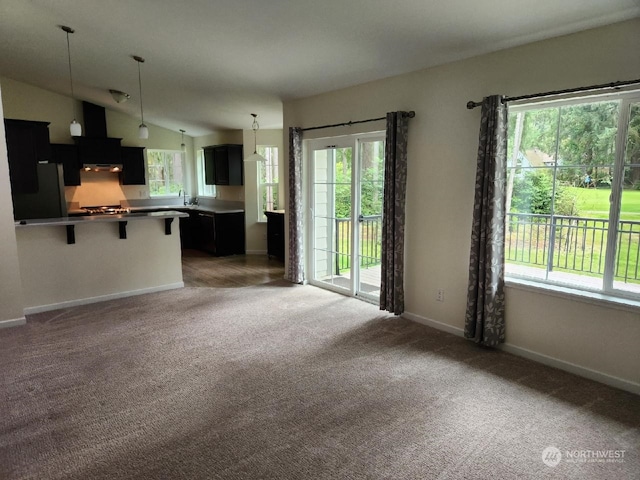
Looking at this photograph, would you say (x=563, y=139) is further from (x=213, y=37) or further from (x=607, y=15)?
(x=213, y=37)

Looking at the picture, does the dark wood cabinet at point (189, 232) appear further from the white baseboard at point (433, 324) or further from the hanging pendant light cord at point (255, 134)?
the white baseboard at point (433, 324)

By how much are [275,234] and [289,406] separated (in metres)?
4.87

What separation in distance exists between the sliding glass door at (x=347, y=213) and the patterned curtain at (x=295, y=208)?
16 cm

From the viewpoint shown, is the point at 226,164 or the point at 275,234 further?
the point at 226,164

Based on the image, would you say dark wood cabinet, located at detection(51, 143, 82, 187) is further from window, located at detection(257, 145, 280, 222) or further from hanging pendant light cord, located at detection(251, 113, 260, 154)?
window, located at detection(257, 145, 280, 222)

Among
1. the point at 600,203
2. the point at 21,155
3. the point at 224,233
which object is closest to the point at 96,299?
the point at 21,155

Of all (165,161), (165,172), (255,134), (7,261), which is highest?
(255,134)

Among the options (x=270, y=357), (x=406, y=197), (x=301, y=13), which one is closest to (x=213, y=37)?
(x=301, y=13)

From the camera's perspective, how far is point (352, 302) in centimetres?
486

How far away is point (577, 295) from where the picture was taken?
3045 millimetres

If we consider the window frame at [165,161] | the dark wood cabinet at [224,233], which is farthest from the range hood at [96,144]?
the dark wood cabinet at [224,233]

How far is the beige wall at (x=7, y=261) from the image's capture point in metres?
3.93

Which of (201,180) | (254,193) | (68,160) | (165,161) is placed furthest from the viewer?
(201,180)

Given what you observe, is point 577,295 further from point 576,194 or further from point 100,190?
point 100,190
